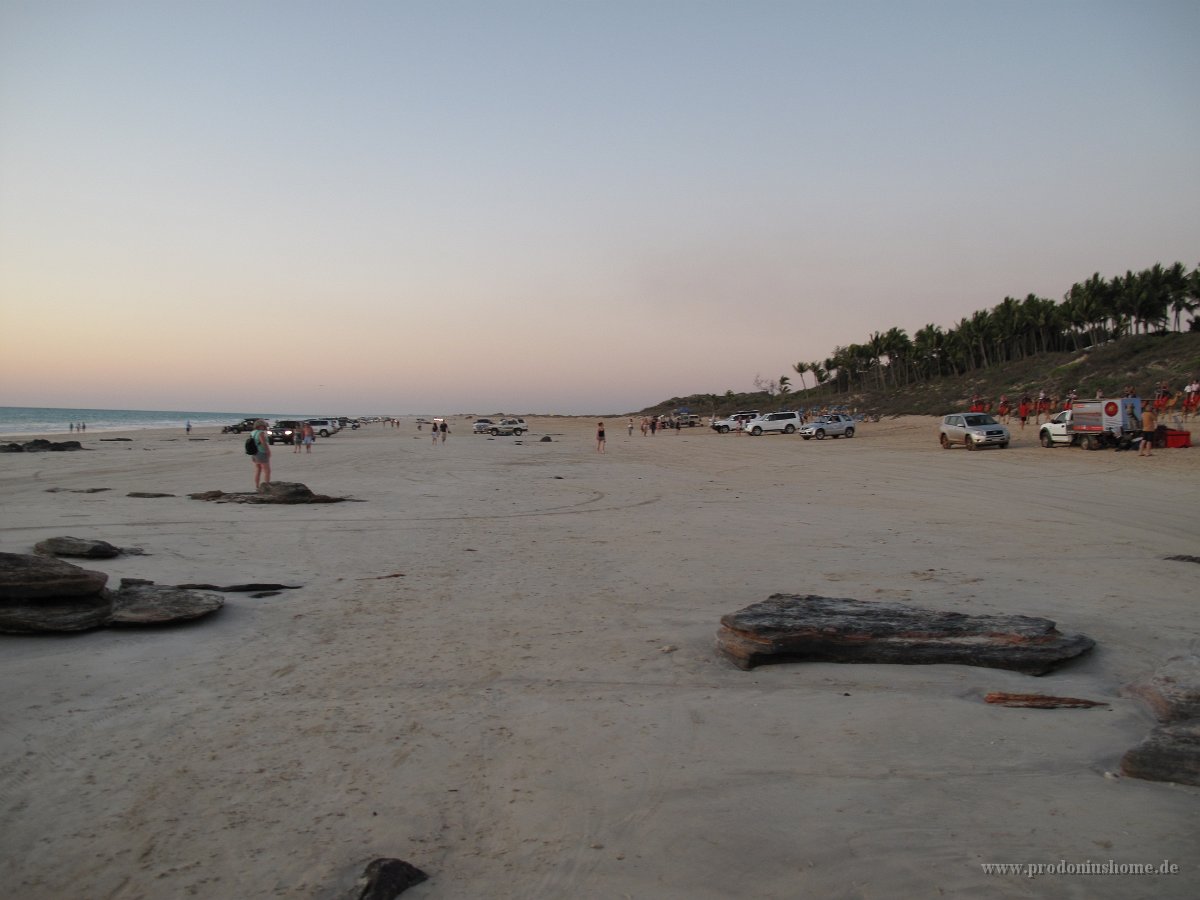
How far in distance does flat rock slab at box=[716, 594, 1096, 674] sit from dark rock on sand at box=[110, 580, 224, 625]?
4.91 metres

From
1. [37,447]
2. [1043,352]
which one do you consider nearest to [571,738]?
[37,447]

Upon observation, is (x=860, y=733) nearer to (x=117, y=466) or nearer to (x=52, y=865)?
(x=52, y=865)

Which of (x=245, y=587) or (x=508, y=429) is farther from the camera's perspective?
(x=508, y=429)

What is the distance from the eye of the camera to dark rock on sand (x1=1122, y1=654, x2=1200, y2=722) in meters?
4.34

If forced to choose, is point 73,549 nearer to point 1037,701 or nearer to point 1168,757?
point 1037,701

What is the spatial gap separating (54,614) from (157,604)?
2.55 ft

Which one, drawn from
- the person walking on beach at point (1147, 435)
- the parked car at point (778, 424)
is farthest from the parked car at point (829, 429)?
the person walking on beach at point (1147, 435)

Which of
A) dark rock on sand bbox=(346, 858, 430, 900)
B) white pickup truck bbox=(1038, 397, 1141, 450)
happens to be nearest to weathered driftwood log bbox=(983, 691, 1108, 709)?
dark rock on sand bbox=(346, 858, 430, 900)

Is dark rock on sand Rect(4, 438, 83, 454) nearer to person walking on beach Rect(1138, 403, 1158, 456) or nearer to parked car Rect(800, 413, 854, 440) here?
parked car Rect(800, 413, 854, 440)

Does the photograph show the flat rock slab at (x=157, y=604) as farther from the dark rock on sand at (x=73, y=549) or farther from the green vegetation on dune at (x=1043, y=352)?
the green vegetation on dune at (x=1043, y=352)

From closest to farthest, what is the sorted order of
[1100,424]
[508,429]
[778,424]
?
[1100,424] → [778,424] → [508,429]

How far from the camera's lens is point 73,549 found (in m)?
9.12

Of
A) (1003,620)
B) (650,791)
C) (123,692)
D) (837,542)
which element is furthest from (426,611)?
(837,542)

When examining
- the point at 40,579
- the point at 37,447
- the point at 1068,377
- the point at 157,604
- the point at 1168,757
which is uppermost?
the point at 1068,377
